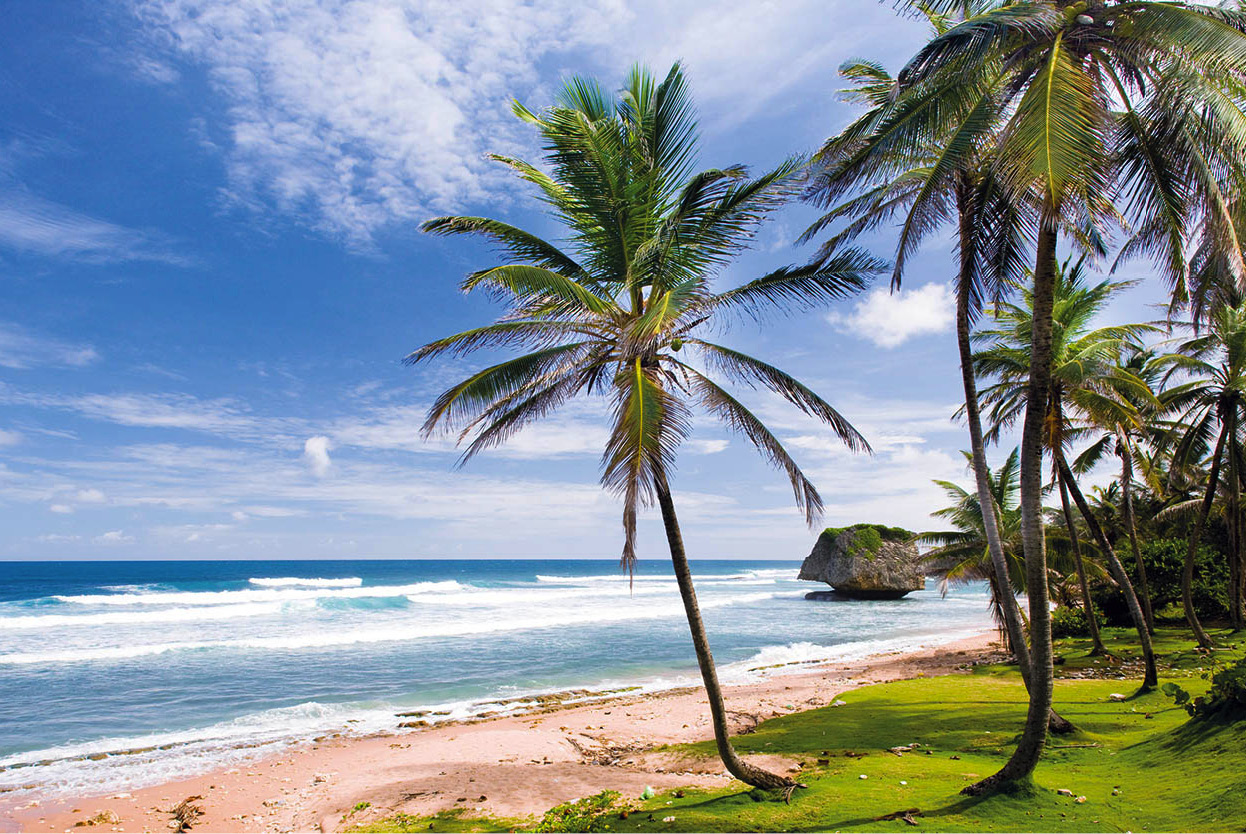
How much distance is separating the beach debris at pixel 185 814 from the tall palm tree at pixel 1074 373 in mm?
12164

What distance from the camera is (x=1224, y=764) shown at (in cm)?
511

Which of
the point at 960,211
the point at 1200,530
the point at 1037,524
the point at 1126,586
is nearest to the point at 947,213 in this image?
the point at 960,211

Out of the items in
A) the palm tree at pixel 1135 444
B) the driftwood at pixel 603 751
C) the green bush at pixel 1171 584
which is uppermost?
the palm tree at pixel 1135 444

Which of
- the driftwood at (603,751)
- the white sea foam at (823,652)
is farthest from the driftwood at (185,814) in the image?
the white sea foam at (823,652)

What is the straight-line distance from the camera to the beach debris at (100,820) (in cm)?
757

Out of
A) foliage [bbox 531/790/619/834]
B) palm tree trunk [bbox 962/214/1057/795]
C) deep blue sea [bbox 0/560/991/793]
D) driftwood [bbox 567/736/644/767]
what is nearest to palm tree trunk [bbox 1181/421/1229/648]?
deep blue sea [bbox 0/560/991/793]

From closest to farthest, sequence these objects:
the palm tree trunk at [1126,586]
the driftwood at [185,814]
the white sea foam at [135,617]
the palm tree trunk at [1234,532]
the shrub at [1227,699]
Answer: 1. the shrub at [1227,699]
2. the driftwood at [185,814]
3. the palm tree trunk at [1126,586]
4. the palm tree trunk at [1234,532]
5. the white sea foam at [135,617]

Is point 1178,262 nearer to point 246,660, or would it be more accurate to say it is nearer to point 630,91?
point 630,91

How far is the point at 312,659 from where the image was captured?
64.5 feet

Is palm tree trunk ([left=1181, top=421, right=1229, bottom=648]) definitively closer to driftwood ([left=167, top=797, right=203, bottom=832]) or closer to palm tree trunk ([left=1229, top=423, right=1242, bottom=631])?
palm tree trunk ([left=1229, top=423, right=1242, bottom=631])

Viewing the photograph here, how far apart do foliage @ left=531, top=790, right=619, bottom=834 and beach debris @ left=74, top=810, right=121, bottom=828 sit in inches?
212

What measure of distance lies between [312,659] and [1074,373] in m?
20.7

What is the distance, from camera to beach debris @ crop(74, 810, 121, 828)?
7.57 meters

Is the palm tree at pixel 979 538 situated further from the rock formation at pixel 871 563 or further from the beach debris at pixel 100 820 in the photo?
the rock formation at pixel 871 563
